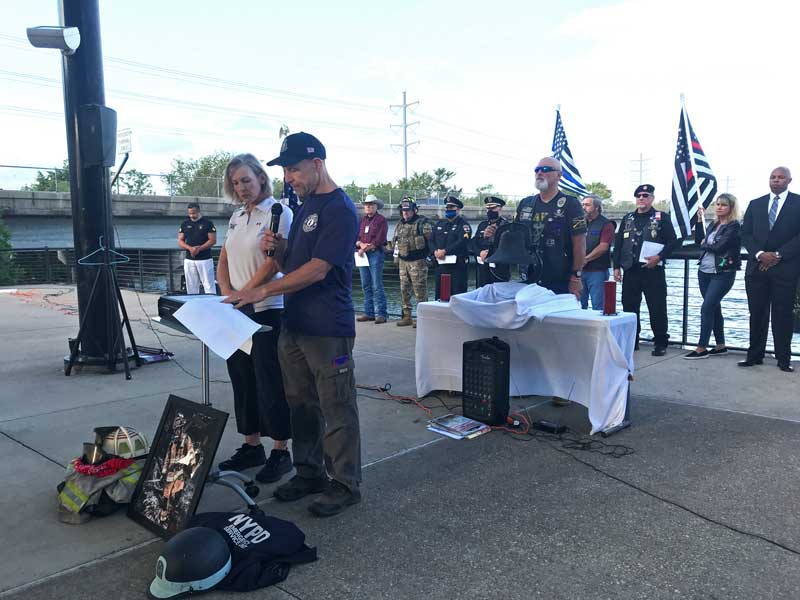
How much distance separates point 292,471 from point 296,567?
1234 millimetres

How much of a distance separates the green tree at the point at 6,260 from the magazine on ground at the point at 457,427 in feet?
66.3

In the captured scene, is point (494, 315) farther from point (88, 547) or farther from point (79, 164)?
point (79, 164)

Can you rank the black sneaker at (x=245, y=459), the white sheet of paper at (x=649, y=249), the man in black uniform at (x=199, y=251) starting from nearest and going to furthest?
the black sneaker at (x=245, y=459), the white sheet of paper at (x=649, y=249), the man in black uniform at (x=199, y=251)

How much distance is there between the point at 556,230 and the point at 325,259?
3094mm

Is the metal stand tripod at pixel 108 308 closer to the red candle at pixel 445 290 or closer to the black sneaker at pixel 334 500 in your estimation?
the red candle at pixel 445 290

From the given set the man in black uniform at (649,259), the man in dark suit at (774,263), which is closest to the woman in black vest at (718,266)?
the man in dark suit at (774,263)

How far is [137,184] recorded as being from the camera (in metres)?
24.3

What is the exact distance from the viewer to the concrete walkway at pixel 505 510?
2.71 metres

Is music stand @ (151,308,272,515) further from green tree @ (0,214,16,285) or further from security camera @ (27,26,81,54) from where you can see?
green tree @ (0,214,16,285)

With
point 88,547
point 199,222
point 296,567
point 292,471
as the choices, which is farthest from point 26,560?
point 199,222

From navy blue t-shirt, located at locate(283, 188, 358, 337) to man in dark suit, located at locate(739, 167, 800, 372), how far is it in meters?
5.14

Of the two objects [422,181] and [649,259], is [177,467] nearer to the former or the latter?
[649,259]

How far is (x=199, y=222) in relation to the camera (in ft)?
39.2

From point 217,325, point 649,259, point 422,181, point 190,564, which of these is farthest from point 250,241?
point 422,181
